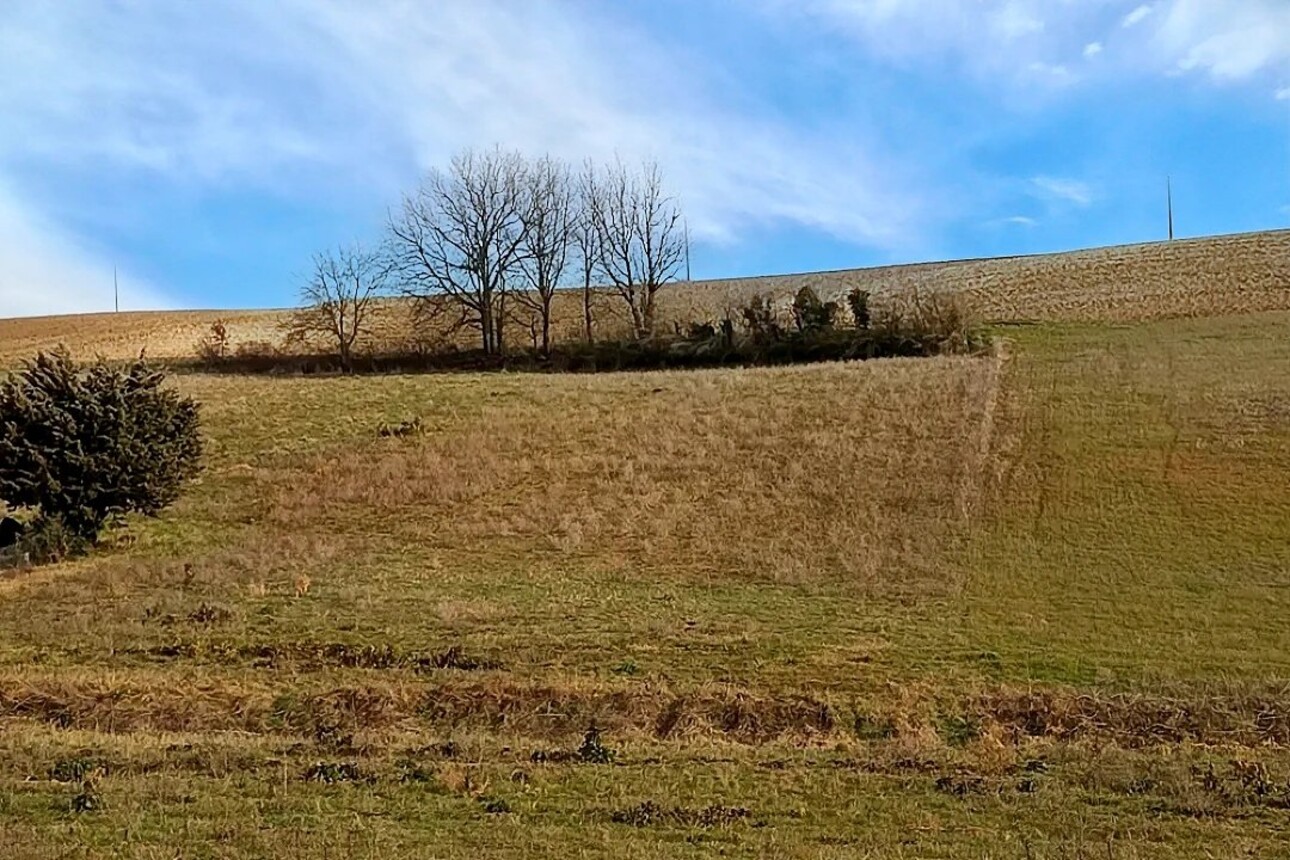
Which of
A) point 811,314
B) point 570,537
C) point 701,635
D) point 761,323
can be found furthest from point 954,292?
point 701,635

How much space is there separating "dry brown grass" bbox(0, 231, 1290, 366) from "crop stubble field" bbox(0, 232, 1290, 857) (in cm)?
1825

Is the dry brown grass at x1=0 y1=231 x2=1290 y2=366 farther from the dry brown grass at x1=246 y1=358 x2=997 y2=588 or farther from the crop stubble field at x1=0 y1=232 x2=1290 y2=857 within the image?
the dry brown grass at x1=246 y1=358 x2=997 y2=588

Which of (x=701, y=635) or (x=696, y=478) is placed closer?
(x=701, y=635)

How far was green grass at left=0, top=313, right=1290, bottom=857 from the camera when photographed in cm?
868

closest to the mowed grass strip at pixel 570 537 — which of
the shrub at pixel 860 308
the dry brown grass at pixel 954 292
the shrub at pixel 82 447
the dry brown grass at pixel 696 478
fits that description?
the dry brown grass at pixel 696 478

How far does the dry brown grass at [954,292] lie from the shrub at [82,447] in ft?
122

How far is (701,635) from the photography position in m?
17.6

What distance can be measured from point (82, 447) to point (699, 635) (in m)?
15.7

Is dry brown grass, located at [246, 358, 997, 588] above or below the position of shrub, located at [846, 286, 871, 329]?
below

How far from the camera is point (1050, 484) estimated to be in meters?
27.5

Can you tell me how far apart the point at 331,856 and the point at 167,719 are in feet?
25.3

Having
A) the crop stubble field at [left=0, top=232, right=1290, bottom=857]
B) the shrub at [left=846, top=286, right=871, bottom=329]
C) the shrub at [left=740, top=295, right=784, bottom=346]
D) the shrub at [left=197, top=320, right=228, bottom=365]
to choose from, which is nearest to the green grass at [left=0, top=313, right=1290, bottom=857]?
the crop stubble field at [left=0, top=232, right=1290, bottom=857]

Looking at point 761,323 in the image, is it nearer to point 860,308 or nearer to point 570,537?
point 860,308

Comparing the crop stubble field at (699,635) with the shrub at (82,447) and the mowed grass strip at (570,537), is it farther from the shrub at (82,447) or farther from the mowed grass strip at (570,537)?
the shrub at (82,447)
